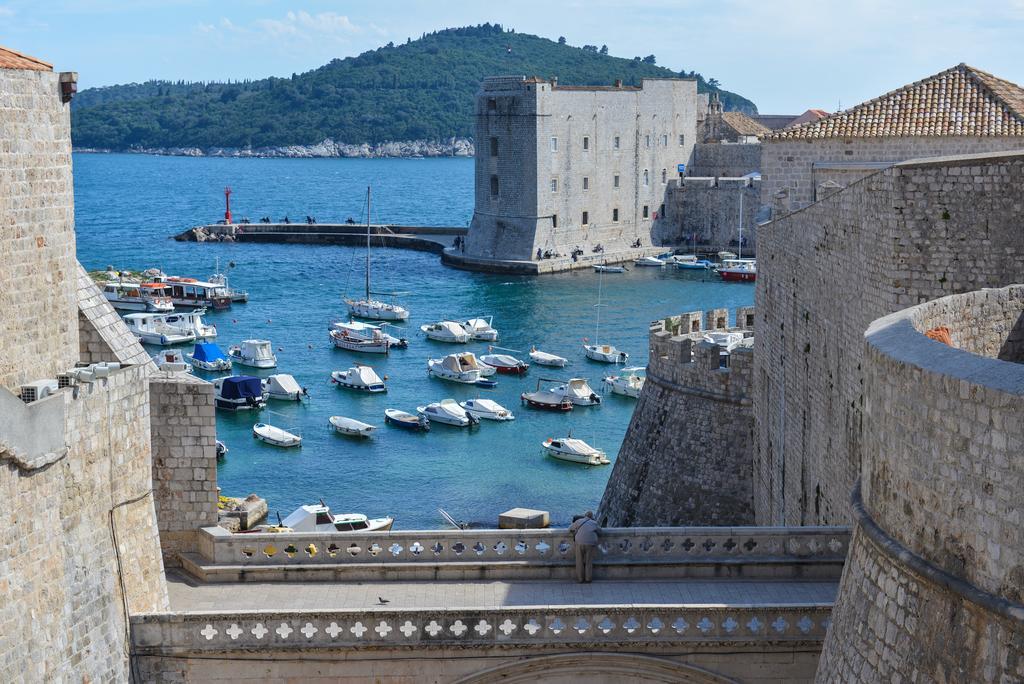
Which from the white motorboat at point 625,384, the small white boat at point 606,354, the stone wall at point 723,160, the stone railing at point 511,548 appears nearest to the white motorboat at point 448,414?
the white motorboat at point 625,384

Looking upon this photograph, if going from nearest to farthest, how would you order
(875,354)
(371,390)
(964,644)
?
(964,644) → (875,354) → (371,390)

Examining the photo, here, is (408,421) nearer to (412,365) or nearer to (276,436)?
(276,436)

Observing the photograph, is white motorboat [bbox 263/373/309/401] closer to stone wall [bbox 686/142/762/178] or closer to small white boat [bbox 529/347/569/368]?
small white boat [bbox 529/347/569/368]

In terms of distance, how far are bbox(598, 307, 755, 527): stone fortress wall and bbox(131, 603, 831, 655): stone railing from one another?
8945mm

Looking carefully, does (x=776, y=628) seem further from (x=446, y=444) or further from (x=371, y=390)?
(x=371, y=390)

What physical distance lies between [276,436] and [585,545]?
28.7 meters

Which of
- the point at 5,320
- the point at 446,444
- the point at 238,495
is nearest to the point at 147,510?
the point at 5,320

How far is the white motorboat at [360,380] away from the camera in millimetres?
47969

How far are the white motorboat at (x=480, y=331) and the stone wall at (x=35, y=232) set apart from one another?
1770 inches

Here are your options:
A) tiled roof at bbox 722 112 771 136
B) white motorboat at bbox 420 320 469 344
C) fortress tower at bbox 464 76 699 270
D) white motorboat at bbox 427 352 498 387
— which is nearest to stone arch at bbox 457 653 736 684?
white motorboat at bbox 427 352 498 387

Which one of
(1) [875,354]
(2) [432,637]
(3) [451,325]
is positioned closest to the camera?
(1) [875,354]

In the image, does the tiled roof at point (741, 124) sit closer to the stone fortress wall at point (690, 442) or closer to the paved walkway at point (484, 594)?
the stone fortress wall at point (690, 442)

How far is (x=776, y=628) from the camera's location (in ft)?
38.9

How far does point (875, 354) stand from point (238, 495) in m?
28.2
